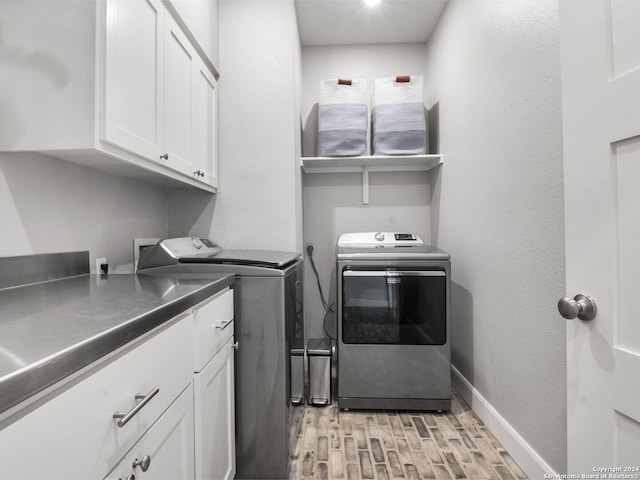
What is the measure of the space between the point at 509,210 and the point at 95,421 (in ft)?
5.31

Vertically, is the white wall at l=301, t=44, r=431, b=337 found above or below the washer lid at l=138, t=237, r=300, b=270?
above

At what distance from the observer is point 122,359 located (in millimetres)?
577

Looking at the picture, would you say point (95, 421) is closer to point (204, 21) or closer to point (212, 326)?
point (212, 326)

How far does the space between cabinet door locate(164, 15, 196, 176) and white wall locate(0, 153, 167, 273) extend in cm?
34

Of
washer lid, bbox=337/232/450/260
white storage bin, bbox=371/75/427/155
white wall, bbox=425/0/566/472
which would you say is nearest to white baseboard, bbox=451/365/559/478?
white wall, bbox=425/0/566/472

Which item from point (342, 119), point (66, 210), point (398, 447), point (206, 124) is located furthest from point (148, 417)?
point (342, 119)

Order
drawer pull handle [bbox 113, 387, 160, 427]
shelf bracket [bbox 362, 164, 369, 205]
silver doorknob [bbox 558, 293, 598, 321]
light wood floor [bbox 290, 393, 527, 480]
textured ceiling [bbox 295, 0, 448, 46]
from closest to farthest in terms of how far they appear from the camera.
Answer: drawer pull handle [bbox 113, 387, 160, 427] → silver doorknob [bbox 558, 293, 598, 321] → light wood floor [bbox 290, 393, 527, 480] → textured ceiling [bbox 295, 0, 448, 46] → shelf bracket [bbox 362, 164, 369, 205]

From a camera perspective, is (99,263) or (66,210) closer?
(66,210)

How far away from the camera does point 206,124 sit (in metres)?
1.75

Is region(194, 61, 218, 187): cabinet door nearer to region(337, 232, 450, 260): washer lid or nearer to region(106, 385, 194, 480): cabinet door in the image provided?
region(337, 232, 450, 260): washer lid

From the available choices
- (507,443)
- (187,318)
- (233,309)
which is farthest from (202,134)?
(507,443)

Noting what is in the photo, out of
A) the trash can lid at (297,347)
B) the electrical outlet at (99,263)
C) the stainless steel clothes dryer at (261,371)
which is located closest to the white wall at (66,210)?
the electrical outlet at (99,263)

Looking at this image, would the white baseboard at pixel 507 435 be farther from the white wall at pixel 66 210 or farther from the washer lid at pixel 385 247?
the white wall at pixel 66 210

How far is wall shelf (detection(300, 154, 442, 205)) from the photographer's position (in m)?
2.19
